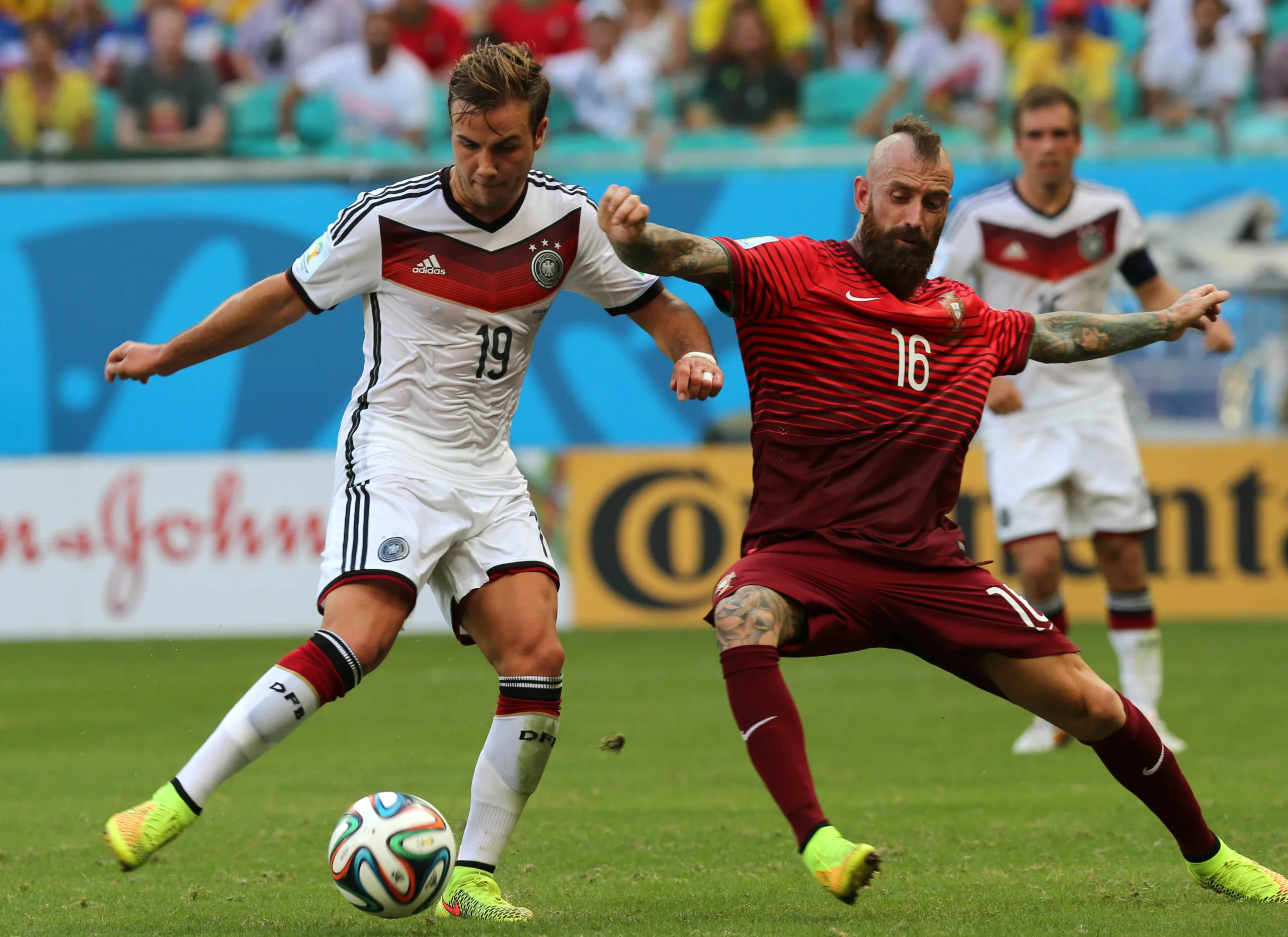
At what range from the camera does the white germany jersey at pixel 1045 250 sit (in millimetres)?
8141

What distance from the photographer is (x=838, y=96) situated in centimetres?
1681

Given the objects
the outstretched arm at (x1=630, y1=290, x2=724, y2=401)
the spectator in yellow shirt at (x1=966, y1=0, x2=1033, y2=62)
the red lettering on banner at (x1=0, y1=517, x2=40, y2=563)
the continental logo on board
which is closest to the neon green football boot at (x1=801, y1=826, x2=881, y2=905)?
the outstretched arm at (x1=630, y1=290, x2=724, y2=401)

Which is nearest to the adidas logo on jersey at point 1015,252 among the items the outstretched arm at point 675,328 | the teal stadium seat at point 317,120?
the outstretched arm at point 675,328

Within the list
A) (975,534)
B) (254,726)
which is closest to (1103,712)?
(254,726)

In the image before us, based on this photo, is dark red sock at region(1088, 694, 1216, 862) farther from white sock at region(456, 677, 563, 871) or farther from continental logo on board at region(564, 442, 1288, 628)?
continental logo on board at region(564, 442, 1288, 628)

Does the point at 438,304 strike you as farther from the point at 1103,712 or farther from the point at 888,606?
the point at 1103,712

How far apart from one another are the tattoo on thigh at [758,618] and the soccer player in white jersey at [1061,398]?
3671 millimetres

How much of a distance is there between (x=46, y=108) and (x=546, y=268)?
1292 cm

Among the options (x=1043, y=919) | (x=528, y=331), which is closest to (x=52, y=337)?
(x=528, y=331)

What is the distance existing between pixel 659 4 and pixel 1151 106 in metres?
4.81

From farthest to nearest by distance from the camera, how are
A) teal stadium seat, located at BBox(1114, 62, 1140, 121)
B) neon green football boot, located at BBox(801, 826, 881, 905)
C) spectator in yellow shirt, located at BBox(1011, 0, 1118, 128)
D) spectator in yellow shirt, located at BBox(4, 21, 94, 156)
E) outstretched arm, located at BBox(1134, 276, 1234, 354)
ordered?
spectator in yellow shirt, located at BBox(4, 21, 94, 156)
teal stadium seat, located at BBox(1114, 62, 1140, 121)
spectator in yellow shirt, located at BBox(1011, 0, 1118, 128)
outstretched arm, located at BBox(1134, 276, 1234, 354)
neon green football boot, located at BBox(801, 826, 881, 905)

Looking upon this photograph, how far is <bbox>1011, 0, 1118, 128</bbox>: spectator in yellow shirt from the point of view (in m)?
16.1

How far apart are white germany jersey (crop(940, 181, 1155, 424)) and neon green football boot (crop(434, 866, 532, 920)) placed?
4.14m

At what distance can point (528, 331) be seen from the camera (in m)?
5.29
